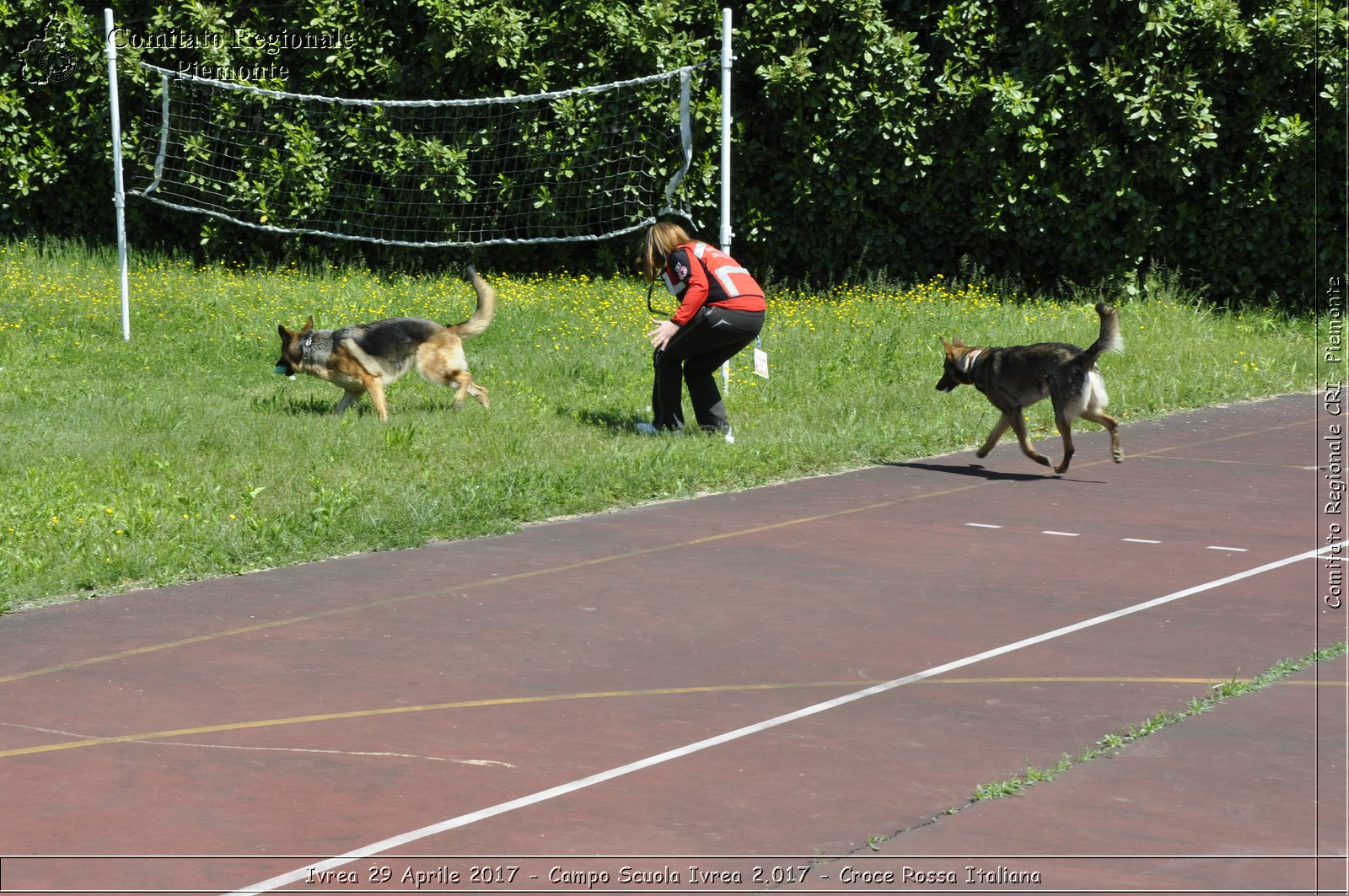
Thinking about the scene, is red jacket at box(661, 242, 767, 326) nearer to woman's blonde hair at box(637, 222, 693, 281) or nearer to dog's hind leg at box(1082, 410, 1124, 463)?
woman's blonde hair at box(637, 222, 693, 281)

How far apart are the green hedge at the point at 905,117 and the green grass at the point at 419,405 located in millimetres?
901

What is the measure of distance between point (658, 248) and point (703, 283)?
59 cm

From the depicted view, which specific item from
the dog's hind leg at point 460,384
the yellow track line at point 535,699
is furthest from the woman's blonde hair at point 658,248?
the yellow track line at point 535,699

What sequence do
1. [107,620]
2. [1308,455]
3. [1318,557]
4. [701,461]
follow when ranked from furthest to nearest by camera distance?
[1308,455] < [701,461] < [1318,557] < [107,620]

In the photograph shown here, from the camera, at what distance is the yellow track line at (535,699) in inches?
230

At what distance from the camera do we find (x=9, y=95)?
2258 cm

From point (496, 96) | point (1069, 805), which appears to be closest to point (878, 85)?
point (496, 96)

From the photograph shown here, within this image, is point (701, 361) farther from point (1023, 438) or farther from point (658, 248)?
point (1023, 438)

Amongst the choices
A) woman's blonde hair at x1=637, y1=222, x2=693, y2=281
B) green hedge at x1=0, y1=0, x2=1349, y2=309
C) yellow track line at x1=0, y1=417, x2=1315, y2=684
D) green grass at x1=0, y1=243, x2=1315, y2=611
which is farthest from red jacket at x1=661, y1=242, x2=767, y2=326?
green hedge at x1=0, y1=0, x2=1349, y2=309

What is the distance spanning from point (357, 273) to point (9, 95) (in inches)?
231

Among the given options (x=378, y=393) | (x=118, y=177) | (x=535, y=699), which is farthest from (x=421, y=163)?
(x=535, y=699)

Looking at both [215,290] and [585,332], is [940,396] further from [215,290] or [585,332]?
[215,290]

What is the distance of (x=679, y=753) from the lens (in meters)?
5.68
